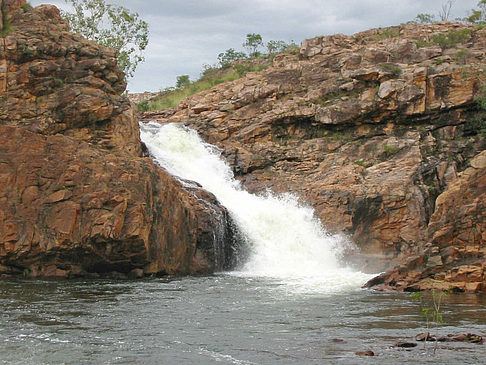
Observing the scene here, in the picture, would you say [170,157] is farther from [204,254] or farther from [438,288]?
[438,288]

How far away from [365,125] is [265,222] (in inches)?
422

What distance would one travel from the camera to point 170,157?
111ft

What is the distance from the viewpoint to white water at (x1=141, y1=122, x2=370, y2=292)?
2627 centimetres

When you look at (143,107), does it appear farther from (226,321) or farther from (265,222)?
(226,321)

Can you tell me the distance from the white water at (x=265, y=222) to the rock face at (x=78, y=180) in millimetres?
2044

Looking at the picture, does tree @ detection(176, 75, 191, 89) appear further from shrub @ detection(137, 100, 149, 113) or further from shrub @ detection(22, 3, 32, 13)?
shrub @ detection(22, 3, 32, 13)

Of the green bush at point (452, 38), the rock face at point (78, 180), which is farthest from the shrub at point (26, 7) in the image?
the green bush at point (452, 38)

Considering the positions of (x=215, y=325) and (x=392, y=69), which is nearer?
(x=215, y=325)

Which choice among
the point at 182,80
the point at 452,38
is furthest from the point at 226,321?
the point at 182,80

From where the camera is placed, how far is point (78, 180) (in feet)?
72.9

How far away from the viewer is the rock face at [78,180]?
21359 mm

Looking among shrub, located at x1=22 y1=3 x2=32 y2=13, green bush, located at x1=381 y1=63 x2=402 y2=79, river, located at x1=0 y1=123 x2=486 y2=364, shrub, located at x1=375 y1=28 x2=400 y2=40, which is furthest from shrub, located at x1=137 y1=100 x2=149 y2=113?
river, located at x1=0 y1=123 x2=486 y2=364

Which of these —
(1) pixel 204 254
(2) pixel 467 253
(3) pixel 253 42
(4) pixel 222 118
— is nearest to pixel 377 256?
(1) pixel 204 254

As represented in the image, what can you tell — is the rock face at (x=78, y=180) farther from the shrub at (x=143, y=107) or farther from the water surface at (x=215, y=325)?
the shrub at (x=143, y=107)
